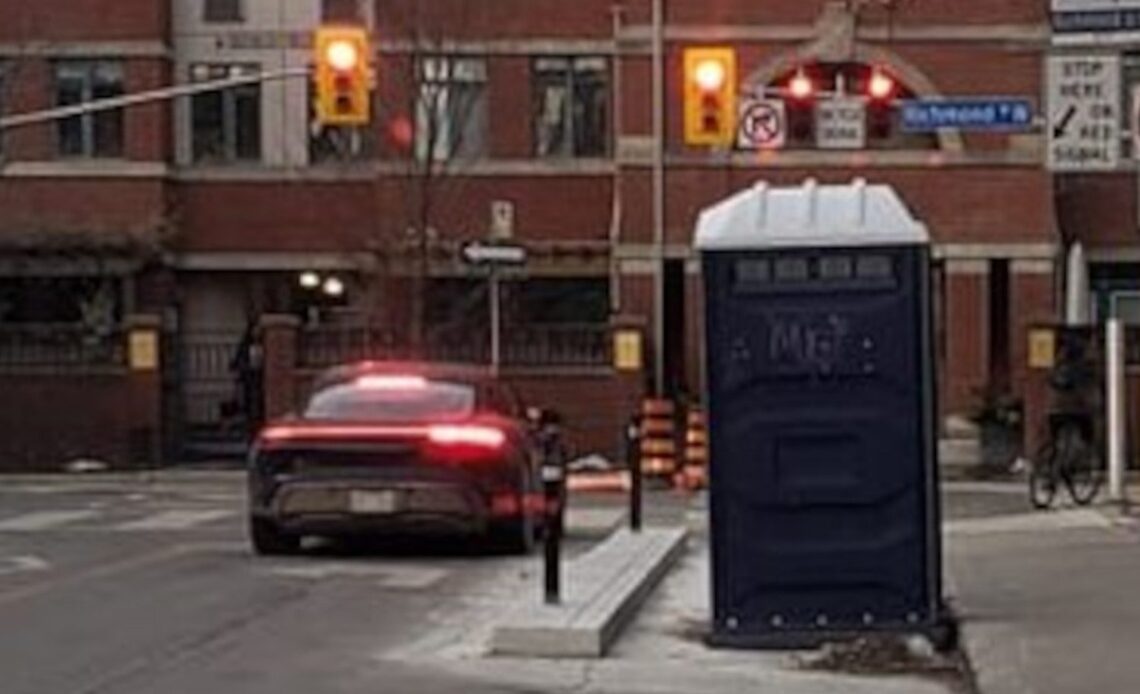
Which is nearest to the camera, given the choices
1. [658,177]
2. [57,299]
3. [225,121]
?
[658,177]

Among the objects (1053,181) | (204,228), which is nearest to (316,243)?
(204,228)

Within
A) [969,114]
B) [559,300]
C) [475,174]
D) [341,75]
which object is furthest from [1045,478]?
[475,174]

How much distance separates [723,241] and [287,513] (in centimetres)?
671

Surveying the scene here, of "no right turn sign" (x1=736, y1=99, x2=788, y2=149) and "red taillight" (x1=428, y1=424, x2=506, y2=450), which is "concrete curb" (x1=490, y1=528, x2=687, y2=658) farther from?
"no right turn sign" (x1=736, y1=99, x2=788, y2=149)

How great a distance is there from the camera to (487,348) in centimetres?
4569

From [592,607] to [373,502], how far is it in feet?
15.6

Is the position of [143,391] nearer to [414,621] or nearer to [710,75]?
[710,75]

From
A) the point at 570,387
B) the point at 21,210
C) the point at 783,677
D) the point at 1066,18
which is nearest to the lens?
the point at 783,677

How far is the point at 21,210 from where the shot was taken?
50.1 m

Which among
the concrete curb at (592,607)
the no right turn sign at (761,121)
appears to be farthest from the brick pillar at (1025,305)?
the concrete curb at (592,607)

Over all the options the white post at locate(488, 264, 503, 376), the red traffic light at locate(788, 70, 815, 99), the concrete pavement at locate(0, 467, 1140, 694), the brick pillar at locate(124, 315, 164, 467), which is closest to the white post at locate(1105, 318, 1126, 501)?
the concrete pavement at locate(0, 467, 1140, 694)

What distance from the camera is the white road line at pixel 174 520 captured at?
26703 millimetres

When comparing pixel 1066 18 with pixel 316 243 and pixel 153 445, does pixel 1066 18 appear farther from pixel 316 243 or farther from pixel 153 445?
pixel 316 243

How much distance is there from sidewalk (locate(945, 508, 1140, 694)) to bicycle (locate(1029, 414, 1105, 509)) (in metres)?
4.38
